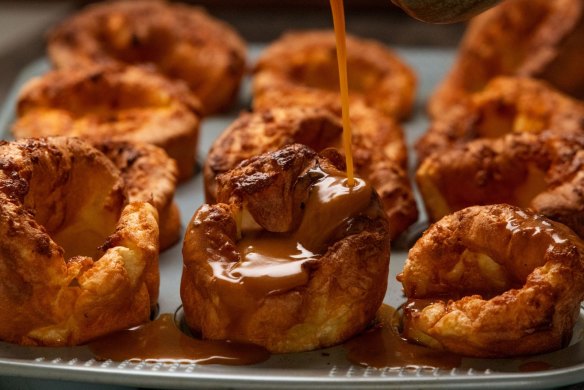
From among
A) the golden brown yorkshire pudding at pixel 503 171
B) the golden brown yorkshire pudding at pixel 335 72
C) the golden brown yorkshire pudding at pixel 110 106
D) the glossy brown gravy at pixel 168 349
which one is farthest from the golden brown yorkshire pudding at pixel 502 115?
the glossy brown gravy at pixel 168 349

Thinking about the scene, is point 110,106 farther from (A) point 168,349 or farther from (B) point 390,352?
(B) point 390,352

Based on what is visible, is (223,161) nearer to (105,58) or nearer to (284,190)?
(284,190)

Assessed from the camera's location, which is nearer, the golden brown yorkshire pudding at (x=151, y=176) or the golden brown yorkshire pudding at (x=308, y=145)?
the golden brown yorkshire pudding at (x=151, y=176)

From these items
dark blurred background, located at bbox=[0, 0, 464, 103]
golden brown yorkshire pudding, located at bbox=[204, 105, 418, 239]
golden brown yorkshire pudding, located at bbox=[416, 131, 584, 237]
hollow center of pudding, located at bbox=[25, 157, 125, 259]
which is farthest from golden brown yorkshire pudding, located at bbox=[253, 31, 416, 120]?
hollow center of pudding, located at bbox=[25, 157, 125, 259]

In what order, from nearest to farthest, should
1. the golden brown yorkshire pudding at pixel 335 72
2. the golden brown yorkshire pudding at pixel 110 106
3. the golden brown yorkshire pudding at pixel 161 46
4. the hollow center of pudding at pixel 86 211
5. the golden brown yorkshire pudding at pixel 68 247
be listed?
the golden brown yorkshire pudding at pixel 68 247 < the hollow center of pudding at pixel 86 211 < the golden brown yorkshire pudding at pixel 110 106 < the golden brown yorkshire pudding at pixel 335 72 < the golden brown yorkshire pudding at pixel 161 46

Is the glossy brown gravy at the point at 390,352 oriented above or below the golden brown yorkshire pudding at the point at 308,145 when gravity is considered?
below

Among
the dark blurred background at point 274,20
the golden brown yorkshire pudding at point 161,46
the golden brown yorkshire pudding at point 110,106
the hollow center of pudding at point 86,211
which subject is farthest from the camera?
the dark blurred background at point 274,20

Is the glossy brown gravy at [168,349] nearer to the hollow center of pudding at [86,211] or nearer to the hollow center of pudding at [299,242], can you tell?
the hollow center of pudding at [299,242]

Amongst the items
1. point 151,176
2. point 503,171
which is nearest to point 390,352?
point 503,171
